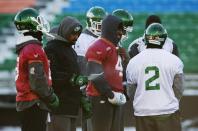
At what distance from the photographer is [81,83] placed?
6.32 metres

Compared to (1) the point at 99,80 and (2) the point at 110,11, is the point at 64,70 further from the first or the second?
(2) the point at 110,11

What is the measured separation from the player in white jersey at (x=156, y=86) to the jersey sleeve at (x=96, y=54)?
29 centimetres

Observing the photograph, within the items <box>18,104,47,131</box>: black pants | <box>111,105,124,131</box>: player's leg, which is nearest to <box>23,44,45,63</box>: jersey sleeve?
<box>18,104,47,131</box>: black pants

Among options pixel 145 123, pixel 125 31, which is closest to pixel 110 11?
pixel 125 31

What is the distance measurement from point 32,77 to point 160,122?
1.31 metres

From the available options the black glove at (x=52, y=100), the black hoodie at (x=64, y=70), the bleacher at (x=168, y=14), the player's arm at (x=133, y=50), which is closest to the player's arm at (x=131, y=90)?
the black hoodie at (x=64, y=70)

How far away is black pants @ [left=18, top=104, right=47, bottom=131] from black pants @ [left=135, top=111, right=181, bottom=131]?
96cm

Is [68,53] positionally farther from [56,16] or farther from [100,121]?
[56,16]

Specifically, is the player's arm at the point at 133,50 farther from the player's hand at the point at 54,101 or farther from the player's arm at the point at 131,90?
the player's hand at the point at 54,101

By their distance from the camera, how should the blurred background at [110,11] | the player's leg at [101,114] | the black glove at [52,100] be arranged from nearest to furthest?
the black glove at [52,100], the player's leg at [101,114], the blurred background at [110,11]

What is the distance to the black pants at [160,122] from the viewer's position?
6242 mm

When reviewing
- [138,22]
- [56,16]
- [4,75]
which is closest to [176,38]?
[138,22]

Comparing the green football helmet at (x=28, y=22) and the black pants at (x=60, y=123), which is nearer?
the green football helmet at (x=28, y=22)

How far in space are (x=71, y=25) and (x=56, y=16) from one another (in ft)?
28.0
